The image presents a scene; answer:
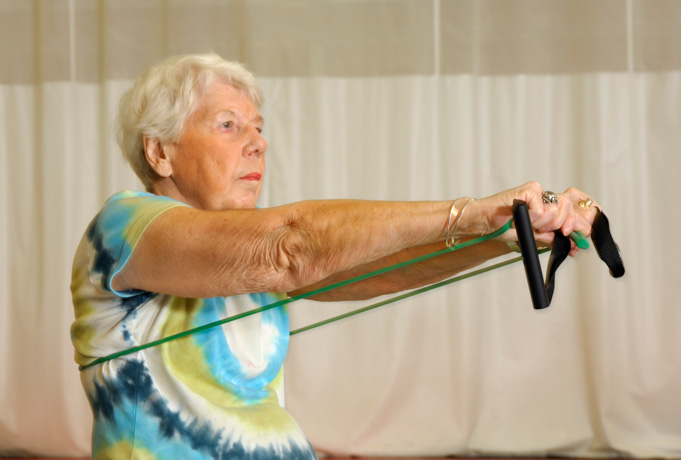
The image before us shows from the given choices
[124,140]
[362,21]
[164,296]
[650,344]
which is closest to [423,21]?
[362,21]

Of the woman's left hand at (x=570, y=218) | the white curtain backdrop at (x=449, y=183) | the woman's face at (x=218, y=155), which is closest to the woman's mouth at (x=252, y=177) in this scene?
the woman's face at (x=218, y=155)

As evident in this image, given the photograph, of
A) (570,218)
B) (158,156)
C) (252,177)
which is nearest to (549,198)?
(570,218)

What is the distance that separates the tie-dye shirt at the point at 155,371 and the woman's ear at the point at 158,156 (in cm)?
16

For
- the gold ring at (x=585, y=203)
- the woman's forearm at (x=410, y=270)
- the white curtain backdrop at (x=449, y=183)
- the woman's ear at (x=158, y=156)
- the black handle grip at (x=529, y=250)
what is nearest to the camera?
the black handle grip at (x=529, y=250)

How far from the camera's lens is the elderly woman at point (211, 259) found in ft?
3.16

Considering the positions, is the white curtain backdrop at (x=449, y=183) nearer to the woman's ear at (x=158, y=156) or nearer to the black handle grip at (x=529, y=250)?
the woman's ear at (x=158, y=156)

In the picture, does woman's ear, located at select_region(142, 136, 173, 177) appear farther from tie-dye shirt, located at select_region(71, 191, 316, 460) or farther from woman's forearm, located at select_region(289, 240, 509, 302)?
woman's forearm, located at select_region(289, 240, 509, 302)

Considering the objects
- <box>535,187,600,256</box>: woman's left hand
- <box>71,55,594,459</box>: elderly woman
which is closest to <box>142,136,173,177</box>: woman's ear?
<box>71,55,594,459</box>: elderly woman

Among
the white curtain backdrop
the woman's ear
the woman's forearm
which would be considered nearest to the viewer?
the woman's forearm

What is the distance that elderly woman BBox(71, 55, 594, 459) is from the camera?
3.16 ft

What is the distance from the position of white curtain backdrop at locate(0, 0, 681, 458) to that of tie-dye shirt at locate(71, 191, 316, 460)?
1.93 metres

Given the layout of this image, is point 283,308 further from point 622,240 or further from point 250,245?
point 622,240

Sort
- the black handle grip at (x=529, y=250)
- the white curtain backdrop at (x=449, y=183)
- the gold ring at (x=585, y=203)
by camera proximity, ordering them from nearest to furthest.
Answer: the black handle grip at (x=529, y=250), the gold ring at (x=585, y=203), the white curtain backdrop at (x=449, y=183)

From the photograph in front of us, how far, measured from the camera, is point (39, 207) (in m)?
3.26
